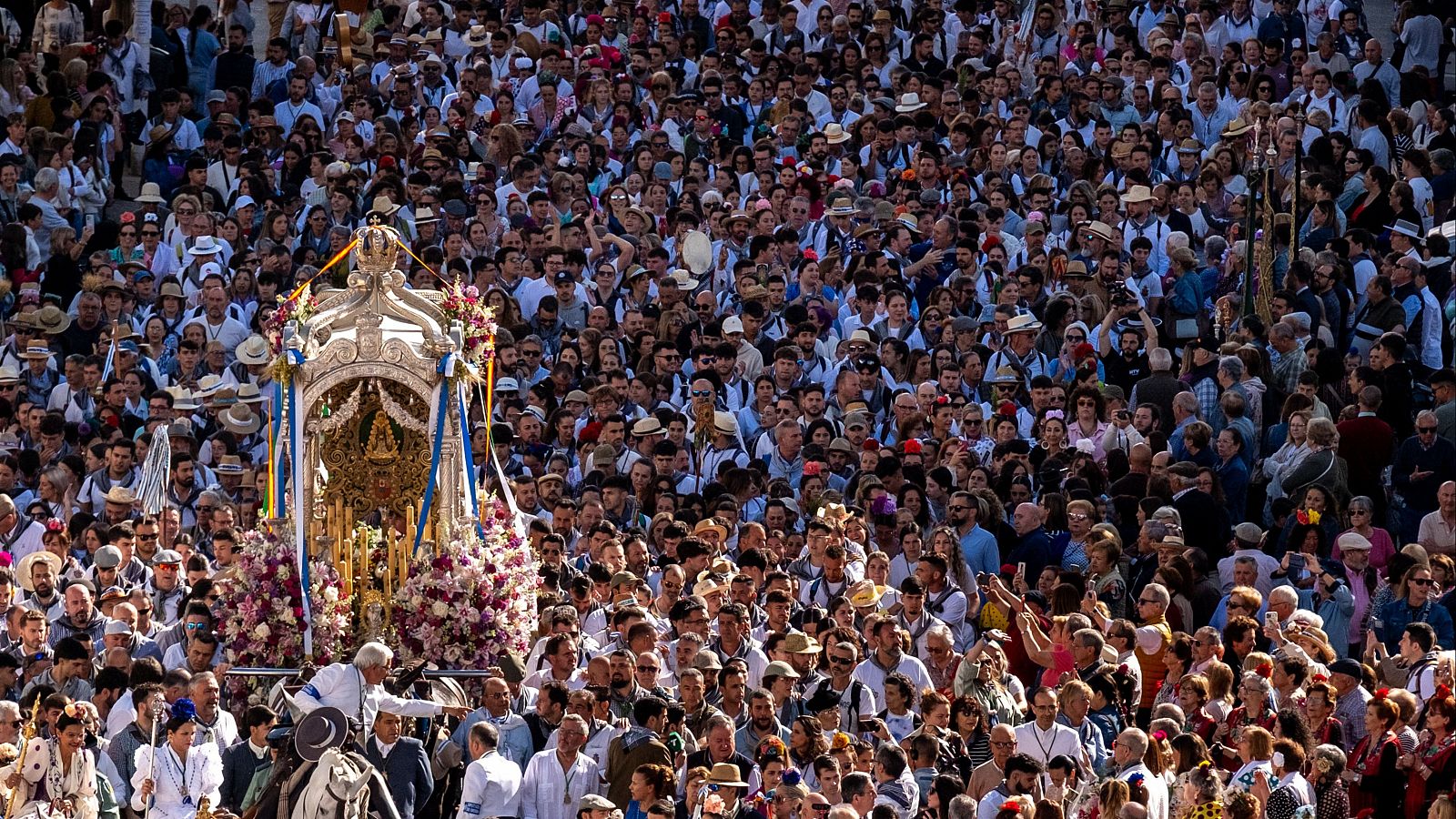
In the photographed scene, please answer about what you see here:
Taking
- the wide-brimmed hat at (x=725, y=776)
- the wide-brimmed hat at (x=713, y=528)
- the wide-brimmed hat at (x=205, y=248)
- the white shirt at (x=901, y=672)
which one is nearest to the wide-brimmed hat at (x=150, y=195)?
the wide-brimmed hat at (x=205, y=248)

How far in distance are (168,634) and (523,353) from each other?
6.34 metres

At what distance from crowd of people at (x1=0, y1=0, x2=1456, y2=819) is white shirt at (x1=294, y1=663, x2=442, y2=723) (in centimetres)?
4

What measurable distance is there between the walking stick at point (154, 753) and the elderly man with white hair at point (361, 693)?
861 mm

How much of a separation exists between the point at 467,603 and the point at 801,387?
590 cm

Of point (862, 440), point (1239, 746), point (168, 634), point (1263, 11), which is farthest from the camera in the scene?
point (1263, 11)

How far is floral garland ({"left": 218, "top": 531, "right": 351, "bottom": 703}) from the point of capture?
67.4 ft

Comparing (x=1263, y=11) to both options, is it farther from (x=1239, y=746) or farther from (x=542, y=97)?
(x=1239, y=746)

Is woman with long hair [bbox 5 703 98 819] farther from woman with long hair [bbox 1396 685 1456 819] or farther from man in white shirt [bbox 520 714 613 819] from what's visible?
woman with long hair [bbox 1396 685 1456 819]

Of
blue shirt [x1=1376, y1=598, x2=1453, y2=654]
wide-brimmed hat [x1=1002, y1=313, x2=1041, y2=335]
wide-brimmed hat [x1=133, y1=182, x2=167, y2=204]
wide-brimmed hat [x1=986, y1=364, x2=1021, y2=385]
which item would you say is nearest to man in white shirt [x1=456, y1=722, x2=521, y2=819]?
blue shirt [x1=1376, y1=598, x2=1453, y2=654]

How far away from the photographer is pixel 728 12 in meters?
33.2

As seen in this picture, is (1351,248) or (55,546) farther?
(1351,248)

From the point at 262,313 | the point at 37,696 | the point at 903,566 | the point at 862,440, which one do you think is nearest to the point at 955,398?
the point at 862,440

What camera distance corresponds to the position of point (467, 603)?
20.8 meters

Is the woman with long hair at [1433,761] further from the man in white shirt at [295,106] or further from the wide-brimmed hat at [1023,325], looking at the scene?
the man in white shirt at [295,106]
